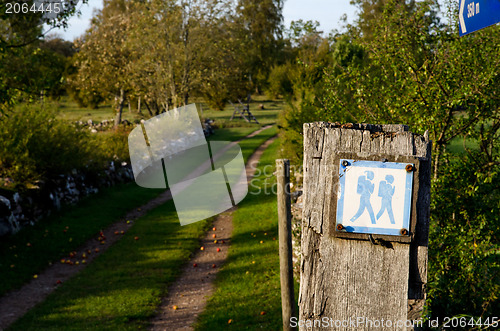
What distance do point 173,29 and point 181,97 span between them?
3897mm

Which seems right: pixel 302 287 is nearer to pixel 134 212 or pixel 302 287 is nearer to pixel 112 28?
pixel 134 212

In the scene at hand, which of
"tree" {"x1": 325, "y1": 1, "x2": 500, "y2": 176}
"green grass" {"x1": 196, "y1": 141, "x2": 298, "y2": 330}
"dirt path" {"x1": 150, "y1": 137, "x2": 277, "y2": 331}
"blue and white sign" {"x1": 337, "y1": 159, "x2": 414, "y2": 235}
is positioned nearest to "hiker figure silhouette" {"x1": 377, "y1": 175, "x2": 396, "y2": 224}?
"blue and white sign" {"x1": 337, "y1": 159, "x2": 414, "y2": 235}

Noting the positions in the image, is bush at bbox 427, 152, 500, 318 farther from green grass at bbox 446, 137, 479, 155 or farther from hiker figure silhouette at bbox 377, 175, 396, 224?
hiker figure silhouette at bbox 377, 175, 396, 224

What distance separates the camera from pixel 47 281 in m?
8.54

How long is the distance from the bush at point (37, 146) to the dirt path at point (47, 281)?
9.77 feet

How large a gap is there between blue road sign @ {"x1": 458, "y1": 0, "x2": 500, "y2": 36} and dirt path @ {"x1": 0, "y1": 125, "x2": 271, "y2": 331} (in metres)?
7.45

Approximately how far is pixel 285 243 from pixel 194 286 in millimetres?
3609

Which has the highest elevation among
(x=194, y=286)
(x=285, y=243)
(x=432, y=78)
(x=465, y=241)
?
(x=432, y=78)

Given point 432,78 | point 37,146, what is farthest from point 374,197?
point 37,146

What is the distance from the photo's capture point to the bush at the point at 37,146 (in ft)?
39.6

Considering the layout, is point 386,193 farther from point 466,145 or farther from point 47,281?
point 47,281

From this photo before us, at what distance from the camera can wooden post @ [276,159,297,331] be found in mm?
5020

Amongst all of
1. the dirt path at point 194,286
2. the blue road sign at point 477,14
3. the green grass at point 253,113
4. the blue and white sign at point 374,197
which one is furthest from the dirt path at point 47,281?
the green grass at point 253,113

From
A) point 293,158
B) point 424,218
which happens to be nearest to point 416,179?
point 424,218
